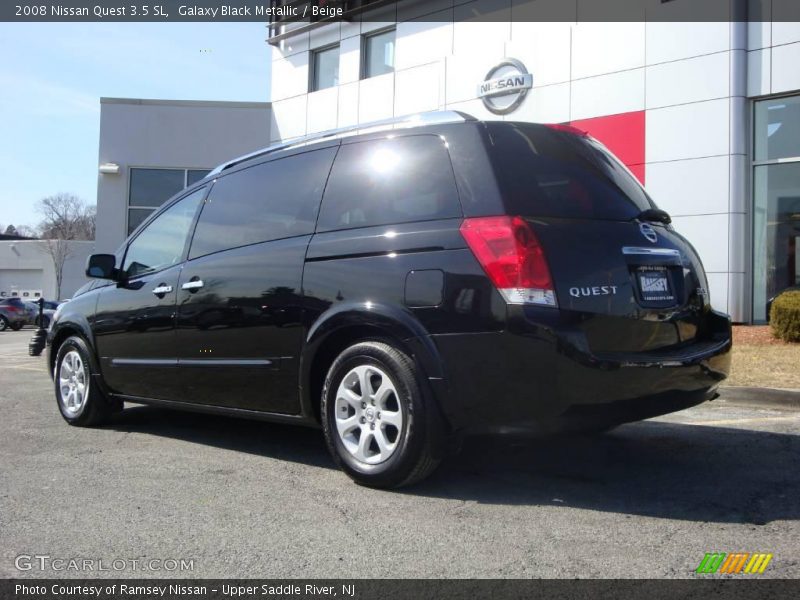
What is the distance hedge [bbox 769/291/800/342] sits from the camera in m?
11.3

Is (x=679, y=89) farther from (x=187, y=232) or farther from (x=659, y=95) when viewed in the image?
(x=187, y=232)

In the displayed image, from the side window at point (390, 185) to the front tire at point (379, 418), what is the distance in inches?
29.1

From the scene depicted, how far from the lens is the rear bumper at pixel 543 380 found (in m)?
3.48

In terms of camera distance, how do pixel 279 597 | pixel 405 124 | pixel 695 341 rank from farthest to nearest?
1. pixel 405 124
2. pixel 695 341
3. pixel 279 597

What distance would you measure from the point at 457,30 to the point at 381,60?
9.78 feet

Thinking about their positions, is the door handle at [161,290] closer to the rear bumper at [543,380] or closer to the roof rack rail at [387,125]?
the roof rack rail at [387,125]

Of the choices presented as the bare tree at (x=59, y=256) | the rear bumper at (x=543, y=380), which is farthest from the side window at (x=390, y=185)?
the bare tree at (x=59, y=256)

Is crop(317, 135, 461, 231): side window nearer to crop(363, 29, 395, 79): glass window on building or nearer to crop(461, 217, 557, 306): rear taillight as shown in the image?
crop(461, 217, 557, 306): rear taillight

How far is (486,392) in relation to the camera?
11.8ft

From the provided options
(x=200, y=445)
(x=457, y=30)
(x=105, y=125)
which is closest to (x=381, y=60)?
(x=457, y=30)

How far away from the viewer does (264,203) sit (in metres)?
4.92

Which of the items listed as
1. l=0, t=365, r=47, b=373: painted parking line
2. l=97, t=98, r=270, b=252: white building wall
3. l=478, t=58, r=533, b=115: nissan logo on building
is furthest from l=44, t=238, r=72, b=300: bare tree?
l=0, t=365, r=47, b=373: painted parking line

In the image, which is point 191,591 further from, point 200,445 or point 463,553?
point 200,445

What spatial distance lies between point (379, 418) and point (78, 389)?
336cm
